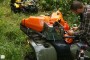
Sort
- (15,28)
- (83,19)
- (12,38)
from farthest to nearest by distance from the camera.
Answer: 1. (15,28)
2. (12,38)
3. (83,19)

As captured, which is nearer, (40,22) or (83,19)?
(83,19)

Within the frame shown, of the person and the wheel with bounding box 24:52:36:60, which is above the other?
the person

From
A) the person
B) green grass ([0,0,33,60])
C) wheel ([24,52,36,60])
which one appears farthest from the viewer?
green grass ([0,0,33,60])

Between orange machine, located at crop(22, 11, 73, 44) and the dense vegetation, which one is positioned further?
the dense vegetation

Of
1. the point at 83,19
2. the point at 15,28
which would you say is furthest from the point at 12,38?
the point at 83,19

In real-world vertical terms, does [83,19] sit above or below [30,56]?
above

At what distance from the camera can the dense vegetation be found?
7.39 m

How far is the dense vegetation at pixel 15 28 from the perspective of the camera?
739 centimetres

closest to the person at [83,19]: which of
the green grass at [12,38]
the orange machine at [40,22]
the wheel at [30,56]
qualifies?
the orange machine at [40,22]

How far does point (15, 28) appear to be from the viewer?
903 cm

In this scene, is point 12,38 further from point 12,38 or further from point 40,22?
point 40,22

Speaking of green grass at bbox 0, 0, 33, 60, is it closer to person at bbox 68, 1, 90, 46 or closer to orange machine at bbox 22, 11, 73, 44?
orange machine at bbox 22, 11, 73, 44

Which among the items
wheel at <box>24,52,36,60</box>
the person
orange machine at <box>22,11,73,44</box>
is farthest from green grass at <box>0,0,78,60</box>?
the person

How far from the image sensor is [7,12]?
10.8 m
